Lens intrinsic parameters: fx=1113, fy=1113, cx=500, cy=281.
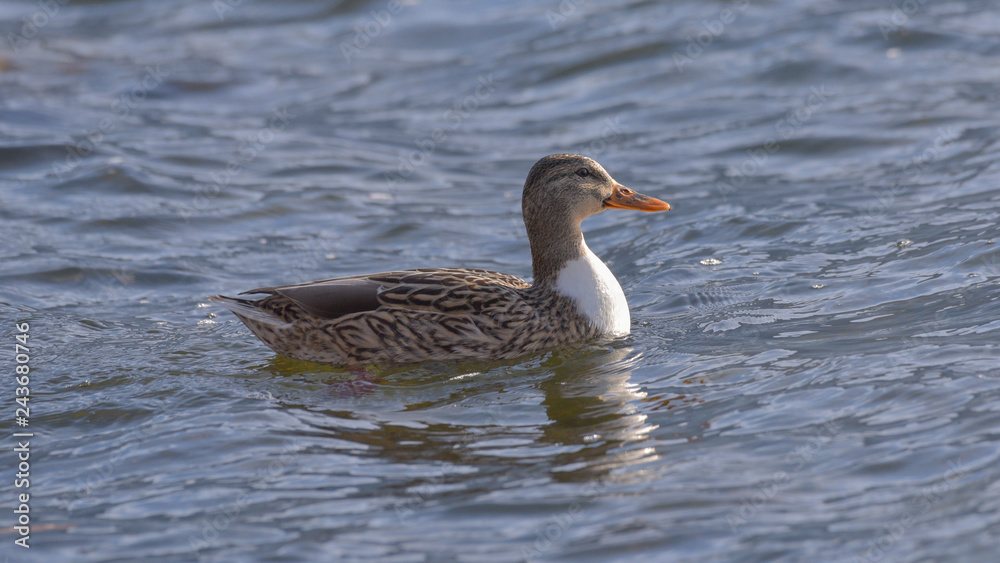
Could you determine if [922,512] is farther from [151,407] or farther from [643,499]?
[151,407]

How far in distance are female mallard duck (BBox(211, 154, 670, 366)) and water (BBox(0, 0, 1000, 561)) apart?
0.57ft

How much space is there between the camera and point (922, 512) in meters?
5.12

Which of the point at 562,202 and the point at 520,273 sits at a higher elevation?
the point at 562,202

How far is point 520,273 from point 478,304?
2.52 meters

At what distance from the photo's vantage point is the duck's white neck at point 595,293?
25.7 feet

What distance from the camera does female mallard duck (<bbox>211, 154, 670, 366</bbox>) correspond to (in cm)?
767

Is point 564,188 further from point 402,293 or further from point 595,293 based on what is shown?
point 402,293

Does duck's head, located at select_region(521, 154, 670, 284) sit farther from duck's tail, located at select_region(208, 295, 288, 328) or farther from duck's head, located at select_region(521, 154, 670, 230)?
duck's tail, located at select_region(208, 295, 288, 328)

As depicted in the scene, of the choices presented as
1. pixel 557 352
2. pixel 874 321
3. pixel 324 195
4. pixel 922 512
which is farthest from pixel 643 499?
pixel 324 195

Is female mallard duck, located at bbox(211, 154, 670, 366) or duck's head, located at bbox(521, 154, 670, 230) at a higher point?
duck's head, located at bbox(521, 154, 670, 230)

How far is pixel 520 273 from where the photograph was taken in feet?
33.4

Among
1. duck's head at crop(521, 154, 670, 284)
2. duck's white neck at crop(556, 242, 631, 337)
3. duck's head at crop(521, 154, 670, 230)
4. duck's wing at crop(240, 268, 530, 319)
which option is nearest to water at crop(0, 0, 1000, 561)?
duck's white neck at crop(556, 242, 631, 337)

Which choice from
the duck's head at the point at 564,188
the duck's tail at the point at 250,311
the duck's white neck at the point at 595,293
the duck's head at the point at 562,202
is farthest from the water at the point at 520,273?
the duck's head at the point at 564,188

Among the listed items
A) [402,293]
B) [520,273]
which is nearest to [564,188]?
[402,293]
